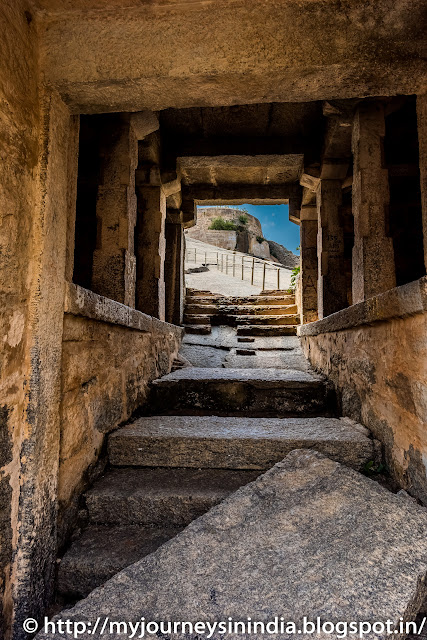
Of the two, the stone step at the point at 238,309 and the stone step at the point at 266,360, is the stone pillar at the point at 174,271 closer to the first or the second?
the stone step at the point at 238,309

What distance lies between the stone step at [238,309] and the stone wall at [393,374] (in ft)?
13.9

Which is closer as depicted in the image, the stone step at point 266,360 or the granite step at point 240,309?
the stone step at point 266,360

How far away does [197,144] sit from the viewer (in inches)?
208

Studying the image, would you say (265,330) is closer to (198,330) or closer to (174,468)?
(198,330)

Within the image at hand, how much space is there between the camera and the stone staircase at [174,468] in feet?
5.53

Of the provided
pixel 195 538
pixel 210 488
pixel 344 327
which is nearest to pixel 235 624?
pixel 195 538

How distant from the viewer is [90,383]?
2105 mm

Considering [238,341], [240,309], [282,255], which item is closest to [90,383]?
[238,341]

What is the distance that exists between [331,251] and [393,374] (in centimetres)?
364

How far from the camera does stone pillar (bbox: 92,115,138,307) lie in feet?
12.9

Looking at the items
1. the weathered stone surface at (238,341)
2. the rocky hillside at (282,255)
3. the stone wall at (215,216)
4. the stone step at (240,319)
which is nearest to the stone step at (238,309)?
the stone step at (240,319)

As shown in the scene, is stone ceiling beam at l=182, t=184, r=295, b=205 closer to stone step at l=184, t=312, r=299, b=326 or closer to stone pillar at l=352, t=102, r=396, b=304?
stone step at l=184, t=312, r=299, b=326

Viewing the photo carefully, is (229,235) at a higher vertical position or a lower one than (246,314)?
higher

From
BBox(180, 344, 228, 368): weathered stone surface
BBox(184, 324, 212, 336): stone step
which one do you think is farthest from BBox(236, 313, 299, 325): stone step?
BBox(180, 344, 228, 368): weathered stone surface
